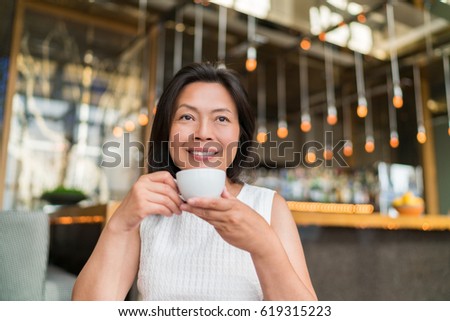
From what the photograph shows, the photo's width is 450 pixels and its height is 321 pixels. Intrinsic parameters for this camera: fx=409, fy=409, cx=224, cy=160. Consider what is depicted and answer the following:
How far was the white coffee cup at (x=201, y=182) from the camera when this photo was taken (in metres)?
0.52

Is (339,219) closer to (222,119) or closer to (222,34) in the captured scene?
(222,119)

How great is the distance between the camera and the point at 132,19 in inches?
162

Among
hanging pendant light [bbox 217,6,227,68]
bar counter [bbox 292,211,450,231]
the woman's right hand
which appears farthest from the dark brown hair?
hanging pendant light [bbox 217,6,227,68]

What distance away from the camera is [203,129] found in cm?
73

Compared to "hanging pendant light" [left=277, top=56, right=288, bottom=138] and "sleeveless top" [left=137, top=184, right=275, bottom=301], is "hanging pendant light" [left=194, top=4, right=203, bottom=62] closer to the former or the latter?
"hanging pendant light" [left=277, top=56, right=288, bottom=138]

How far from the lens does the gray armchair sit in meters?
1.26

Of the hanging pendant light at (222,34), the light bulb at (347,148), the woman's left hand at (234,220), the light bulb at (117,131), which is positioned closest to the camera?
the woman's left hand at (234,220)

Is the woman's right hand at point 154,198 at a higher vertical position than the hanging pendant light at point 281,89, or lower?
lower

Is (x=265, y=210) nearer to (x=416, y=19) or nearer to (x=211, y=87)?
(x=211, y=87)

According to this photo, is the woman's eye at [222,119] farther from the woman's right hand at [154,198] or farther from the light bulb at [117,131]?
the light bulb at [117,131]

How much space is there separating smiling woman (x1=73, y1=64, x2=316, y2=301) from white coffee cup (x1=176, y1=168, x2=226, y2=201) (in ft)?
0.06

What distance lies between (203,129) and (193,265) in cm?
25

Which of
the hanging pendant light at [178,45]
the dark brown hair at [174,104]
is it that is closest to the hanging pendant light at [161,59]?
the hanging pendant light at [178,45]
